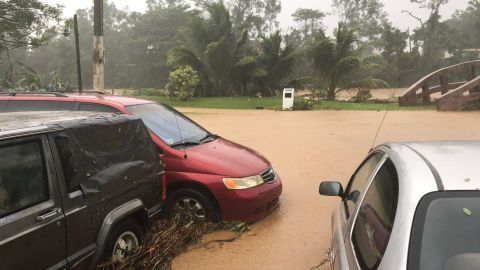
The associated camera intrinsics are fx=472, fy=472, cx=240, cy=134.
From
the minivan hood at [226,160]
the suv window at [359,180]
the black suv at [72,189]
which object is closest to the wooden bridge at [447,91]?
the minivan hood at [226,160]

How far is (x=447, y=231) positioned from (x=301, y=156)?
8479mm

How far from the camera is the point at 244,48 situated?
30391 mm

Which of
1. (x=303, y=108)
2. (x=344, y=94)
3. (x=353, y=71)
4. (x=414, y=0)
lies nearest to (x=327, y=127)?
(x=303, y=108)

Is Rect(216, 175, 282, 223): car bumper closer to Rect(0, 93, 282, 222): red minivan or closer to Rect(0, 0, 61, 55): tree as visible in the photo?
Rect(0, 93, 282, 222): red minivan

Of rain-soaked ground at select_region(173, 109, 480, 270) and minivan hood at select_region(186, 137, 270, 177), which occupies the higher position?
minivan hood at select_region(186, 137, 270, 177)

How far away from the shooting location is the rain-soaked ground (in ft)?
16.5

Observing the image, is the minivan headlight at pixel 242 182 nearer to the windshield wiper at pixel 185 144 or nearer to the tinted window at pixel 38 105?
the windshield wiper at pixel 185 144

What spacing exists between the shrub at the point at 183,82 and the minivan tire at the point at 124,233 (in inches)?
892

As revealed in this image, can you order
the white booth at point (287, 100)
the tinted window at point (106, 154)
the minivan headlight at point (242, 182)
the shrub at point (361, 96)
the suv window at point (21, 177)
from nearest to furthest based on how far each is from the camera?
the suv window at point (21, 177), the tinted window at point (106, 154), the minivan headlight at point (242, 182), the white booth at point (287, 100), the shrub at point (361, 96)

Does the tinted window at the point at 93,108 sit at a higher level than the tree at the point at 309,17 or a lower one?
lower

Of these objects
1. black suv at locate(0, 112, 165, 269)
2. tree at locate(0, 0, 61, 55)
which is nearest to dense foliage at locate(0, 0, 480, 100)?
tree at locate(0, 0, 61, 55)

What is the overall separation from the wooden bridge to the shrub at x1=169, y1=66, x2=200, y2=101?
11414mm

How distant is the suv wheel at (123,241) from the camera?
12.7 ft

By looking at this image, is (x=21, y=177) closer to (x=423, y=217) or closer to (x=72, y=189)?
(x=72, y=189)
